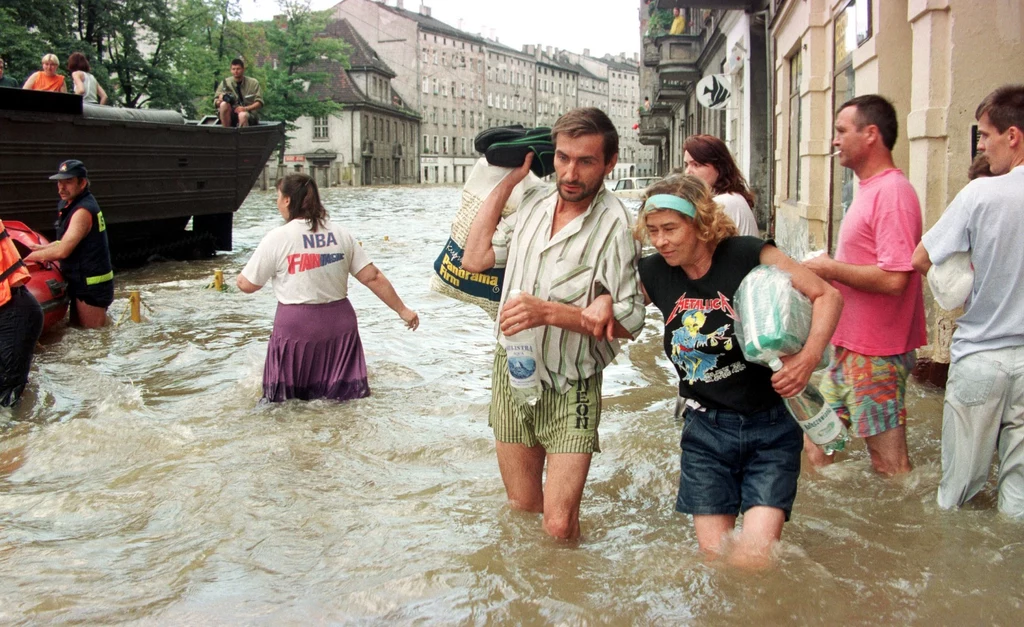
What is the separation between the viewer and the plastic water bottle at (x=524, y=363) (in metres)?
3.71

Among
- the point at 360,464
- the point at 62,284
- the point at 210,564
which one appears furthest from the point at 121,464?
the point at 62,284

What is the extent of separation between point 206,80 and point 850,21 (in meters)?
39.9

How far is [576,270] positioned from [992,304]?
1.55 meters

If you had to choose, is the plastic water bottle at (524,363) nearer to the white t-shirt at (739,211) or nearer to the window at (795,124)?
the white t-shirt at (739,211)

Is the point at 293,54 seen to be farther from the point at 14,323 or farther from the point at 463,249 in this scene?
the point at 463,249

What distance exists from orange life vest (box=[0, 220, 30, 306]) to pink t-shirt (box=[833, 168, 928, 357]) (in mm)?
5166

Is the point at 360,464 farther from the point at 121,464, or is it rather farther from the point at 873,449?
the point at 873,449

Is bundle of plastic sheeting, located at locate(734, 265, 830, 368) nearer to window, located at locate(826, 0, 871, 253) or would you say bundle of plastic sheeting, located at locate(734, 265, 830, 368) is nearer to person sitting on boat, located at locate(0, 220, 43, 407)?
person sitting on boat, located at locate(0, 220, 43, 407)

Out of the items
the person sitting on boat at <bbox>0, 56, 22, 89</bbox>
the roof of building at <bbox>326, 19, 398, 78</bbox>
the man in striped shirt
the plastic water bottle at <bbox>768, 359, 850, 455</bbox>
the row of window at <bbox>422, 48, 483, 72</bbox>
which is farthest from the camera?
the row of window at <bbox>422, 48, 483, 72</bbox>

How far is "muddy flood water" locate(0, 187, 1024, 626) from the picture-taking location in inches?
145

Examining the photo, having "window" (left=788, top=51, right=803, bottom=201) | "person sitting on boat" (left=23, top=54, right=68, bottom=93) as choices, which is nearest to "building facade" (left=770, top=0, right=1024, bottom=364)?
"window" (left=788, top=51, right=803, bottom=201)

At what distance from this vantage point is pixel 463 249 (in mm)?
4184

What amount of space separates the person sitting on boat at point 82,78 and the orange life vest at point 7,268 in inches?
352

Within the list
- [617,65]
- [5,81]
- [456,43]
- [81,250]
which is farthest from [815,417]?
[617,65]
